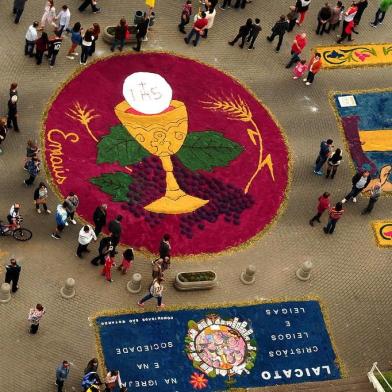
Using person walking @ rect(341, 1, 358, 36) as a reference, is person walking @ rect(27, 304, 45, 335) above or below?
below

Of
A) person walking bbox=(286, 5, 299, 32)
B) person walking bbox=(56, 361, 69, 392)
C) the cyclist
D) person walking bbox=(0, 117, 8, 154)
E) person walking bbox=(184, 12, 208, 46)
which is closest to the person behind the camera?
person walking bbox=(56, 361, 69, 392)

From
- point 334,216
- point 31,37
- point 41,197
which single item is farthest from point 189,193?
point 31,37

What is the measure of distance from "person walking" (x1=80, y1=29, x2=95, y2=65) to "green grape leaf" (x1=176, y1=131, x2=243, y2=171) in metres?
6.07

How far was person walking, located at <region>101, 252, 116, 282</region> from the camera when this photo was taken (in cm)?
3869

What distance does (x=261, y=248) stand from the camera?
41438 mm

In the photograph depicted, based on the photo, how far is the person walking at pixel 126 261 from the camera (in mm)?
38650

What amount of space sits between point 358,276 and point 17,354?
13836 millimetres

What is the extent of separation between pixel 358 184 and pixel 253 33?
9729 mm

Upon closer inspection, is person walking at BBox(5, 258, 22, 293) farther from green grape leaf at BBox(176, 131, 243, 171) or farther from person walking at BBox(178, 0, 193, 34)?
person walking at BBox(178, 0, 193, 34)

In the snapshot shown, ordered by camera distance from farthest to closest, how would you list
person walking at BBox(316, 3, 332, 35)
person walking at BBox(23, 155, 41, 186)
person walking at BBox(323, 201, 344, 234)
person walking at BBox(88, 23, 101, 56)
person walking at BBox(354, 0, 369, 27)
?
person walking at BBox(354, 0, 369, 27)
person walking at BBox(316, 3, 332, 35)
person walking at BBox(88, 23, 101, 56)
person walking at BBox(323, 201, 344, 234)
person walking at BBox(23, 155, 41, 186)

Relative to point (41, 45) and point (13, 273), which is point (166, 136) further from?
point (13, 273)

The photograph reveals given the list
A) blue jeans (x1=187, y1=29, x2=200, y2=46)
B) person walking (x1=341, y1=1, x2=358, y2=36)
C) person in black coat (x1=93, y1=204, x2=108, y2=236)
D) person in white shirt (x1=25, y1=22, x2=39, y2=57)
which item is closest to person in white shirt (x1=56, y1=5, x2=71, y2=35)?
person in white shirt (x1=25, y1=22, x2=39, y2=57)

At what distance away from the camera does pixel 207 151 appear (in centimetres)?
4412

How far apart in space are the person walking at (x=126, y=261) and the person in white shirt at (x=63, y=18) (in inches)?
486
